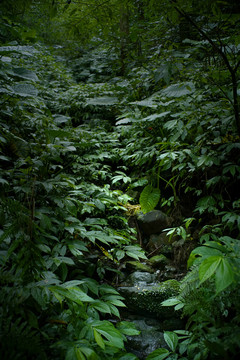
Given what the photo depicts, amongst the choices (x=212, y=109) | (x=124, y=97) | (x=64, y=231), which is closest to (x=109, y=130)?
(x=124, y=97)

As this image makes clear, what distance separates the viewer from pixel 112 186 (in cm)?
398

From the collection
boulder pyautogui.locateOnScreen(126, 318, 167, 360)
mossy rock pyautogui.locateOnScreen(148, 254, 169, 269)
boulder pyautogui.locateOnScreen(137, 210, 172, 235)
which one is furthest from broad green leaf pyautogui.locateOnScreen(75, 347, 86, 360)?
boulder pyautogui.locateOnScreen(137, 210, 172, 235)

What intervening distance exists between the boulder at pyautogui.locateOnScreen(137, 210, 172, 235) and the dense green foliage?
0.44 feet

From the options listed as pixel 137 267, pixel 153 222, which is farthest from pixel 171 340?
pixel 153 222

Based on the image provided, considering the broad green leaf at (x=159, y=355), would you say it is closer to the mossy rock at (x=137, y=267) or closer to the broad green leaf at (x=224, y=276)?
the broad green leaf at (x=224, y=276)

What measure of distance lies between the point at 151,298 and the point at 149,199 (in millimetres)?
1085

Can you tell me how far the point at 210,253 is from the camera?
1.21 meters

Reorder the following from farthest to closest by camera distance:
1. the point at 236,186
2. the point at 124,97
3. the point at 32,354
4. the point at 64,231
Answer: the point at 124,97 < the point at 236,186 < the point at 64,231 < the point at 32,354

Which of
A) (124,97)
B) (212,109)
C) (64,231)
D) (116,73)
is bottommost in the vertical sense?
(64,231)

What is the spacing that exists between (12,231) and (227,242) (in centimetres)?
124

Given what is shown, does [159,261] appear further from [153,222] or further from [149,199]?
[149,199]

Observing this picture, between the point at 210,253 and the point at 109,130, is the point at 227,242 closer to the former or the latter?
the point at 210,253

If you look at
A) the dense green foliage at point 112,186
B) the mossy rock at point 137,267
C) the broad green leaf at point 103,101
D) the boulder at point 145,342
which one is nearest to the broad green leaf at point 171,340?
the dense green foliage at point 112,186

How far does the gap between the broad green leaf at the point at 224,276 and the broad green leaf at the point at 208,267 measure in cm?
2
